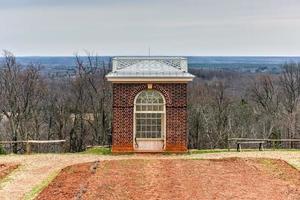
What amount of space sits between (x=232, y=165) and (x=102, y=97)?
28.2 meters

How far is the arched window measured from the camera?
27391 mm

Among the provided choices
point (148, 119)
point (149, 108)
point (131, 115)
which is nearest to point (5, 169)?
point (131, 115)

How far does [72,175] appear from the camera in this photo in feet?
67.9

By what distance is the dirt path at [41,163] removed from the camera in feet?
61.5

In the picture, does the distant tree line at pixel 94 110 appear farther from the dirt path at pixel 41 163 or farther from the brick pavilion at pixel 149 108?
the dirt path at pixel 41 163

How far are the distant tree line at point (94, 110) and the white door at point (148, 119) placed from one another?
16378 mm

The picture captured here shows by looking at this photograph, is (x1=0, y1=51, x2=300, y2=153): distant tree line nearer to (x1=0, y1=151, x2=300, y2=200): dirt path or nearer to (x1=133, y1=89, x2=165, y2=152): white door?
(x1=133, y1=89, x2=165, y2=152): white door

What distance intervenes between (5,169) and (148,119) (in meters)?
7.43

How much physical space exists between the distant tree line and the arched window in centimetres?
1642

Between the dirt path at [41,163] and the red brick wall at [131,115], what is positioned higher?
the red brick wall at [131,115]

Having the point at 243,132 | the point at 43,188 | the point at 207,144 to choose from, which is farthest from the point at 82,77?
the point at 43,188

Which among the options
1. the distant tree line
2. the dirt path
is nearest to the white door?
the dirt path

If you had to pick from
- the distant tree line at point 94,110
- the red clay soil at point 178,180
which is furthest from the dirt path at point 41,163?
the distant tree line at point 94,110

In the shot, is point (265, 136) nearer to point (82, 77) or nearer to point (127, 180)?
point (82, 77)
